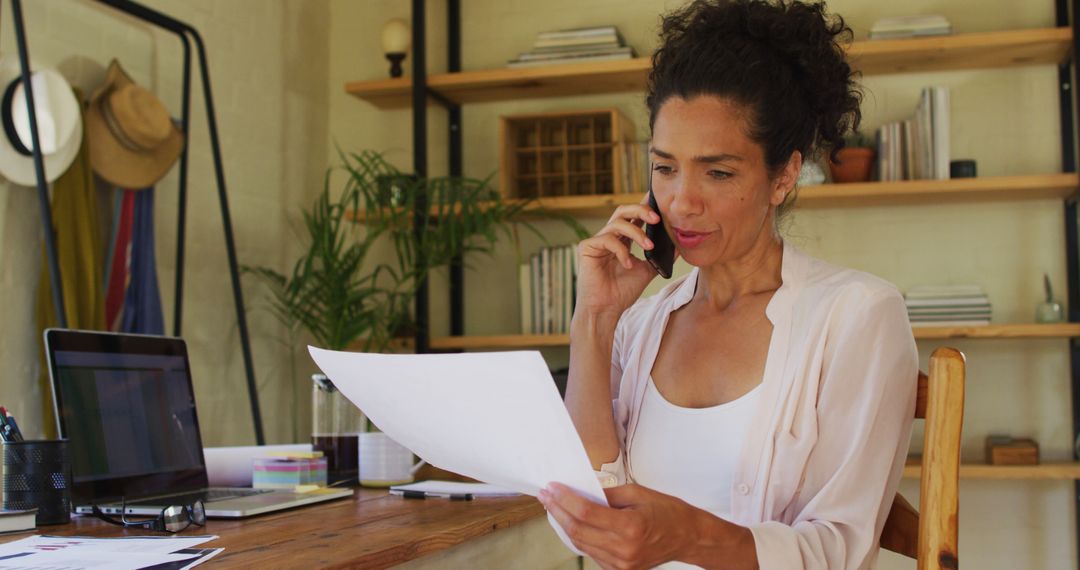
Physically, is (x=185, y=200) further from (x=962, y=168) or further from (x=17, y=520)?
A: (x=962, y=168)

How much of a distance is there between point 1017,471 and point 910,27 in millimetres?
1419

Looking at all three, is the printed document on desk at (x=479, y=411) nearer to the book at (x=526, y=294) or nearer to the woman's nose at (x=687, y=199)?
the woman's nose at (x=687, y=199)

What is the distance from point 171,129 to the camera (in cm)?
315

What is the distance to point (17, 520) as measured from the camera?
1.46 m

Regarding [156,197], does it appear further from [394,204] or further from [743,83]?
[743,83]

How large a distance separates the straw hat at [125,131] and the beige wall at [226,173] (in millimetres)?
111

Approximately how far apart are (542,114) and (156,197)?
52.6 inches

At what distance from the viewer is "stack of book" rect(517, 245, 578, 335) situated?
3.81m

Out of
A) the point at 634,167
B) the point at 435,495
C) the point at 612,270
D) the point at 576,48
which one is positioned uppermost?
the point at 576,48

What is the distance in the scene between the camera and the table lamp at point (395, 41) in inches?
160

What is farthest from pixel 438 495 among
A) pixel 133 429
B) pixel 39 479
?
pixel 39 479

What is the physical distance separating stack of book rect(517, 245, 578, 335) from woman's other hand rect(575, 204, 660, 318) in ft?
7.32

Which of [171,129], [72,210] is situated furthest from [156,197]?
[72,210]

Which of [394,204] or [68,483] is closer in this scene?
[68,483]
